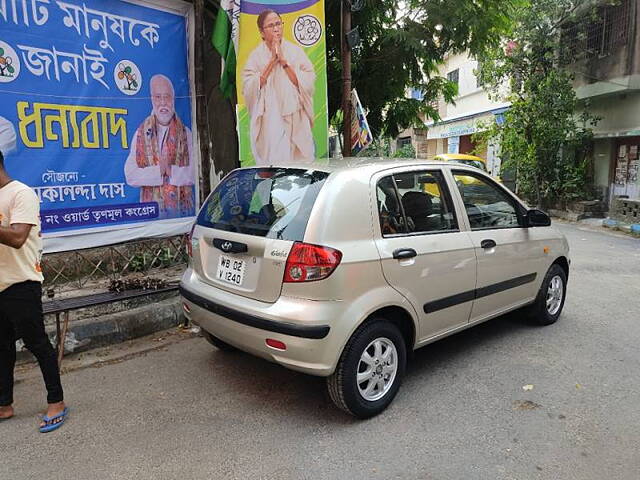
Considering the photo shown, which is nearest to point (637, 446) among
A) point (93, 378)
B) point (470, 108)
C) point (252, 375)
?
point (252, 375)

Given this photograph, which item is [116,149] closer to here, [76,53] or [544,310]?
[76,53]

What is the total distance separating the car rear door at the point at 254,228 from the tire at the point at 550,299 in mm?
2765

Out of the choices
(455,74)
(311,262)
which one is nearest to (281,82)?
(311,262)

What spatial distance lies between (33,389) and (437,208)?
321cm

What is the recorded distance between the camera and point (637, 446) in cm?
294

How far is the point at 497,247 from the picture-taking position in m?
4.09

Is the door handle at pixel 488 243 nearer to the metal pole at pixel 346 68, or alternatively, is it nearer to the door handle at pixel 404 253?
the door handle at pixel 404 253

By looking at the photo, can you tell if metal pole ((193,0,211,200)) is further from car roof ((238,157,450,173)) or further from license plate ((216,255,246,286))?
license plate ((216,255,246,286))

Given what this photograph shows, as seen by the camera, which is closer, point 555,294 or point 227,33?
point 555,294

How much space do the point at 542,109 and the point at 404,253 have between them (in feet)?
40.0

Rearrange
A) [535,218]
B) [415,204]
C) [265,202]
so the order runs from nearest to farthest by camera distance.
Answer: [265,202]
[415,204]
[535,218]

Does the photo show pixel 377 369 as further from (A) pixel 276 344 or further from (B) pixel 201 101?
(B) pixel 201 101

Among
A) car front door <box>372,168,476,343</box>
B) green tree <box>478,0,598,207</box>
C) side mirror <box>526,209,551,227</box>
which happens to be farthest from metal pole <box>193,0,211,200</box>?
green tree <box>478,0,598,207</box>

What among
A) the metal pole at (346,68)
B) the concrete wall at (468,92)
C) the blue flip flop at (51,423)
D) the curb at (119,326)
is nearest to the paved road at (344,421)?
the blue flip flop at (51,423)
